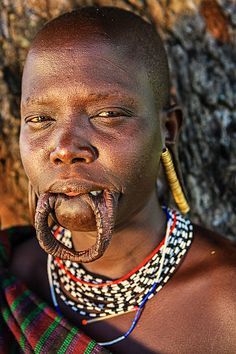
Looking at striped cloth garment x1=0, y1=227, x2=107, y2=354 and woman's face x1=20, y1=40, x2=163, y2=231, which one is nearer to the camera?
woman's face x1=20, y1=40, x2=163, y2=231

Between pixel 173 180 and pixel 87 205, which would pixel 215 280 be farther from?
pixel 87 205

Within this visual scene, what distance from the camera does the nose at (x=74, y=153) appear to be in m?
1.58

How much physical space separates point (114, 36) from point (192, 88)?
86cm

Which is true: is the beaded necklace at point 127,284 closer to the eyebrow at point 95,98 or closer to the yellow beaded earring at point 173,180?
the yellow beaded earring at point 173,180

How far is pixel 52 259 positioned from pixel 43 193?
0.51 meters

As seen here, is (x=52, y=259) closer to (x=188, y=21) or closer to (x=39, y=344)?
(x=39, y=344)

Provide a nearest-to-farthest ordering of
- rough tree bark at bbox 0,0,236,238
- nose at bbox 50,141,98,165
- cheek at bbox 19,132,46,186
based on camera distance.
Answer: nose at bbox 50,141,98,165 < cheek at bbox 19,132,46,186 < rough tree bark at bbox 0,0,236,238

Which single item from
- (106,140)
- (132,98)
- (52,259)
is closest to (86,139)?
(106,140)

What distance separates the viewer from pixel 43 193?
168cm

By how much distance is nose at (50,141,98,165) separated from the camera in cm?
158

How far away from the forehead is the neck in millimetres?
457

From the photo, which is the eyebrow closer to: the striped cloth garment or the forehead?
the forehead

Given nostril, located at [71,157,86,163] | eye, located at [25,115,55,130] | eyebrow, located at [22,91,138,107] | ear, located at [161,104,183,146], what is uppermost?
eyebrow, located at [22,91,138,107]

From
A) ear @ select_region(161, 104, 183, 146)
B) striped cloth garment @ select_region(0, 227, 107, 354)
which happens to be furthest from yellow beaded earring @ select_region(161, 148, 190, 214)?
striped cloth garment @ select_region(0, 227, 107, 354)
